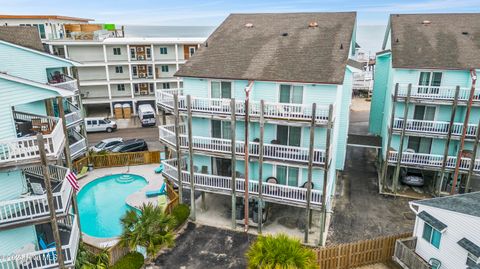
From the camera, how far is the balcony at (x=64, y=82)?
2841cm

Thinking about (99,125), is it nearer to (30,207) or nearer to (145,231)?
(145,231)

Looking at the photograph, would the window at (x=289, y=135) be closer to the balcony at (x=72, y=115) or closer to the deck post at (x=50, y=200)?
the deck post at (x=50, y=200)

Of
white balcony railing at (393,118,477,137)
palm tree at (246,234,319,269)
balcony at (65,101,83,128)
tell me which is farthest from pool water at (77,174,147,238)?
white balcony railing at (393,118,477,137)

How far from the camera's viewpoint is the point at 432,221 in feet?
60.2

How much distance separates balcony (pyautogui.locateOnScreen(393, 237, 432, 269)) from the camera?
1860 centimetres

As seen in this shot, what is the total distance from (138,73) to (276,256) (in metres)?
41.8

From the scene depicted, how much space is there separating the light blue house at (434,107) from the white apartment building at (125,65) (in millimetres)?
32793

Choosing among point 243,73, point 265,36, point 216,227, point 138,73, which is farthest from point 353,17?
point 138,73

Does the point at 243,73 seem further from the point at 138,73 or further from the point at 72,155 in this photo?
the point at 138,73

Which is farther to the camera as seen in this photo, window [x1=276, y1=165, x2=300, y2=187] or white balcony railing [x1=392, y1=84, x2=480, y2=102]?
white balcony railing [x1=392, y1=84, x2=480, y2=102]

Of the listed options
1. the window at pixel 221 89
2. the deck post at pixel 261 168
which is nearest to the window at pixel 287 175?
the deck post at pixel 261 168

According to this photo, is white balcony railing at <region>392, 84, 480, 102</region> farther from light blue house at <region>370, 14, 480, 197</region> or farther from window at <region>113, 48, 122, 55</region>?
window at <region>113, 48, 122, 55</region>

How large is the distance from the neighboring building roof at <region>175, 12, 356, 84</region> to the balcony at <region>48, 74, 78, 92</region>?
1121 cm

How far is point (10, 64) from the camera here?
2422 centimetres
